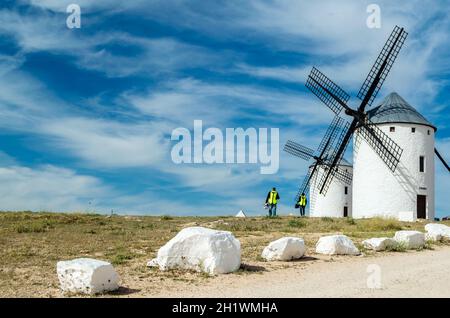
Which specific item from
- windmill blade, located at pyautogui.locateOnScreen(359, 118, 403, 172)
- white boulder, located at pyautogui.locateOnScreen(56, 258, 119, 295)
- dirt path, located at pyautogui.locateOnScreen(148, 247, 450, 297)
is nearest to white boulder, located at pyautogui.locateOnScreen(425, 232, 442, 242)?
dirt path, located at pyautogui.locateOnScreen(148, 247, 450, 297)

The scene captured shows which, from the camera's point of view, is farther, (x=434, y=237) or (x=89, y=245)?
(x=434, y=237)

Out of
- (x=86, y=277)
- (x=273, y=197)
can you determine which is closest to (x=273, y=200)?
(x=273, y=197)

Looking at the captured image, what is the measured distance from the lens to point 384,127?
1580 inches

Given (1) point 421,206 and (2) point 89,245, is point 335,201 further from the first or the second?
(2) point 89,245

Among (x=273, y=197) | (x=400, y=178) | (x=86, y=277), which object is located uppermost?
(x=400, y=178)

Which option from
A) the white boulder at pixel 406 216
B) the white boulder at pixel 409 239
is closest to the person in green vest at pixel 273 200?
the white boulder at pixel 406 216

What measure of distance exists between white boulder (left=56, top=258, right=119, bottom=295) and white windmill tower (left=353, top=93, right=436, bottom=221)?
101 feet

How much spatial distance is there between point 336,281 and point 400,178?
95.3ft

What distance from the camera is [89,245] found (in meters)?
19.1

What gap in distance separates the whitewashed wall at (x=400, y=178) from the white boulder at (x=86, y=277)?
102 ft
